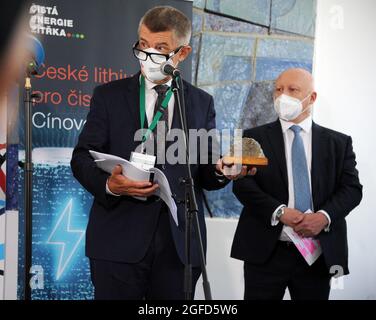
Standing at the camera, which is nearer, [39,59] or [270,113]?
[39,59]

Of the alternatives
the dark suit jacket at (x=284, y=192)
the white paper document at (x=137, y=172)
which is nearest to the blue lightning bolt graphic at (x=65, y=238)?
the dark suit jacket at (x=284, y=192)

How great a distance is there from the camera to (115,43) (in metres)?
4.06

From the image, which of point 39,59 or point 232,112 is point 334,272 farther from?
point 39,59

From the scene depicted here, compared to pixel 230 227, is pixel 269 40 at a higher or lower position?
higher

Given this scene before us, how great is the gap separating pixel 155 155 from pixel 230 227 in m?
1.96

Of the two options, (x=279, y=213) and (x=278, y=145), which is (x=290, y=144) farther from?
(x=279, y=213)

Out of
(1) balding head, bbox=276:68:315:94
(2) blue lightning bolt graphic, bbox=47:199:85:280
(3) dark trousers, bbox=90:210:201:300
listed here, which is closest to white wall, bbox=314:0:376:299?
(1) balding head, bbox=276:68:315:94

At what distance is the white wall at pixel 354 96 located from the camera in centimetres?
472

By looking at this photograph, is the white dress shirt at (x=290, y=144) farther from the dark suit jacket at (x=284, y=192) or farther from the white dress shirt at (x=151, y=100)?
the white dress shirt at (x=151, y=100)

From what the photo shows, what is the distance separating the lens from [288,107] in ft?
12.1

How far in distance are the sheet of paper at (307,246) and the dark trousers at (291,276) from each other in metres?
0.04

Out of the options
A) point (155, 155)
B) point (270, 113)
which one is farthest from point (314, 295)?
A: point (270, 113)

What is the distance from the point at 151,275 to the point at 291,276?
1037mm

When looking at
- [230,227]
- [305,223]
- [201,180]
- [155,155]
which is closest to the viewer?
[155,155]
